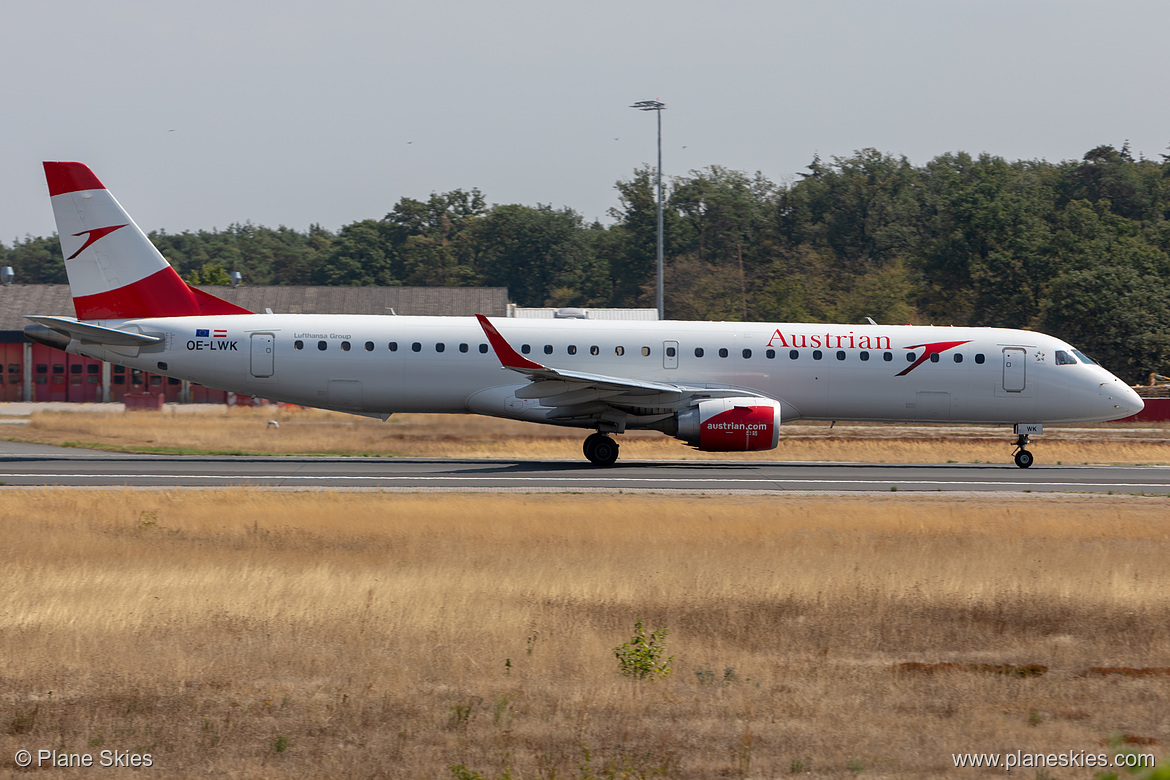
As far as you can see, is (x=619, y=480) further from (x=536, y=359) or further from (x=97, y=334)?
(x=97, y=334)

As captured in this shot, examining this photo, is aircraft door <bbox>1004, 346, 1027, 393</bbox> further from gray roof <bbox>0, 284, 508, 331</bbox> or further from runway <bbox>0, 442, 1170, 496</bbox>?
gray roof <bbox>0, 284, 508, 331</bbox>

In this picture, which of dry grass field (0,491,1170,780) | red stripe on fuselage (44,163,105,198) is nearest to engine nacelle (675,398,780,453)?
dry grass field (0,491,1170,780)

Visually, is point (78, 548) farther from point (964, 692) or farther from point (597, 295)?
point (597, 295)

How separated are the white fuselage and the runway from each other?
1.54 meters

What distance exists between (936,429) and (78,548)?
1370 inches

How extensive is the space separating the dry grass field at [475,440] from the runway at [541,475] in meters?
1.70

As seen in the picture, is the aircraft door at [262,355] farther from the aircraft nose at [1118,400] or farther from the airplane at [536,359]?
the aircraft nose at [1118,400]

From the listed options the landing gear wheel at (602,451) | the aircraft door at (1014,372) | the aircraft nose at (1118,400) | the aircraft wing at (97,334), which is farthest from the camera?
the aircraft nose at (1118,400)

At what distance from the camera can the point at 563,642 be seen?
33.1ft

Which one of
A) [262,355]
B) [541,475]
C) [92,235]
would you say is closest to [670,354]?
[541,475]

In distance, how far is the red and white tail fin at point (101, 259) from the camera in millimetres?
27453

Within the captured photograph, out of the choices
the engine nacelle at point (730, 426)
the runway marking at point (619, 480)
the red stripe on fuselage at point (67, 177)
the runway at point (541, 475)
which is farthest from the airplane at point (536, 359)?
the runway marking at point (619, 480)

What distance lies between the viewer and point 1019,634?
11.1 meters

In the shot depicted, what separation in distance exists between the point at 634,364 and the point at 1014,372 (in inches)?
383
